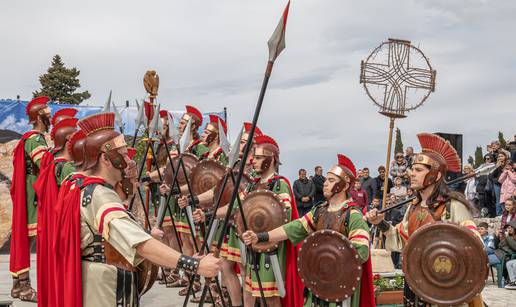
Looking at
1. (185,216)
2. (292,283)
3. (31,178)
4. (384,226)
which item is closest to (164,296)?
(185,216)

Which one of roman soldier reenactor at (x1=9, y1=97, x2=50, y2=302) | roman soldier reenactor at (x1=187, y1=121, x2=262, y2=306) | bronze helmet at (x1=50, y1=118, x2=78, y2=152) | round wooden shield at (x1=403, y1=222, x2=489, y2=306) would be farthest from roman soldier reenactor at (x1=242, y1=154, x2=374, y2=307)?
roman soldier reenactor at (x1=9, y1=97, x2=50, y2=302)

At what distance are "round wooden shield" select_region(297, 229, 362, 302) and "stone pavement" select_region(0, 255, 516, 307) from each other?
2.79 m

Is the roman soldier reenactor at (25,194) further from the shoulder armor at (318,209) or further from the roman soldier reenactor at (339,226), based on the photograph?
the shoulder armor at (318,209)

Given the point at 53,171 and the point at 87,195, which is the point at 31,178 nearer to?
the point at 53,171

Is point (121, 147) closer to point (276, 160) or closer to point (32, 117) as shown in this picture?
point (276, 160)

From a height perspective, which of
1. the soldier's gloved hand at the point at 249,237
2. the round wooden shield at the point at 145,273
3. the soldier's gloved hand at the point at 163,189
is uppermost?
the soldier's gloved hand at the point at 163,189

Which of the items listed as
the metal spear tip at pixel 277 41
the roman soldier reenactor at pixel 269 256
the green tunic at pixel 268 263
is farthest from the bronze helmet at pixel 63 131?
the metal spear tip at pixel 277 41

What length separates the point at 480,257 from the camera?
4.75 m

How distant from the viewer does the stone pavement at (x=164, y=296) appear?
781 cm

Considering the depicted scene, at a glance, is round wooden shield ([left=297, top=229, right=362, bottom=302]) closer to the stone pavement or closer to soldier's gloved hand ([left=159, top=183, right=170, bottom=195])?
the stone pavement

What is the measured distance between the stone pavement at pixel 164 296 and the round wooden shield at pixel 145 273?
10.1 ft

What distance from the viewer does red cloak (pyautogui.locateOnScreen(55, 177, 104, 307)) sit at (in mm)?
3908

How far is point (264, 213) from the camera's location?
628 cm

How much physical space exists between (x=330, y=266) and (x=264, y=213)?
109cm
